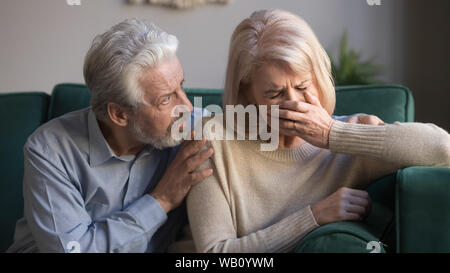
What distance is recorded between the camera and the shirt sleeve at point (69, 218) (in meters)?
1.41

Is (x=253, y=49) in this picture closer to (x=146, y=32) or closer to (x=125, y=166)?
(x=146, y=32)

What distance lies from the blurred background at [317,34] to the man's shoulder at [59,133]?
1.47 m

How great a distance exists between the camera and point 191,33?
3053mm

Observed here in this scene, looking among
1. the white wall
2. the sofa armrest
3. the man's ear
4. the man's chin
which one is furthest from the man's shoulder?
the white wall

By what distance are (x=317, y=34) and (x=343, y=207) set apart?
6.46ft

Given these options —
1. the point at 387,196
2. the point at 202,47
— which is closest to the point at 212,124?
the point at 387,196

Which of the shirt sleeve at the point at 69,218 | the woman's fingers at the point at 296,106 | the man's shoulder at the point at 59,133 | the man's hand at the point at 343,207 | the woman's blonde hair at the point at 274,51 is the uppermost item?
the woman's blonde hair at the point at 274,51

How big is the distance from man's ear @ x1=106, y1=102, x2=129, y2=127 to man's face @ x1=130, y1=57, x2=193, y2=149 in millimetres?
30

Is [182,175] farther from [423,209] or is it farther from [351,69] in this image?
[351,69]

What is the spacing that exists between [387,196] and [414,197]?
26cm

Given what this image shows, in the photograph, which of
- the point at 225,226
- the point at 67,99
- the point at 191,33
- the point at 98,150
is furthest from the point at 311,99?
the point at 191,33

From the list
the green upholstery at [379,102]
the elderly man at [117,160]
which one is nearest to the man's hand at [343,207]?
the elderly man at [117,160]

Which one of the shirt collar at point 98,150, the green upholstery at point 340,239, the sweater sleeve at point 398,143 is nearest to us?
the green upholstery at point 340,239

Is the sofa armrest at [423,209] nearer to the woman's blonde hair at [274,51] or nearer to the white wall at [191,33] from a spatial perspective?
the woman's blonde hair at [274,51]
